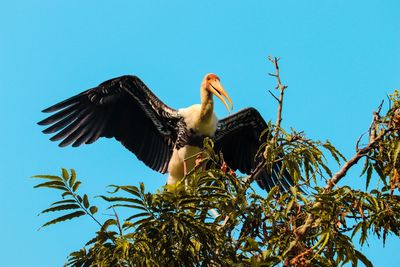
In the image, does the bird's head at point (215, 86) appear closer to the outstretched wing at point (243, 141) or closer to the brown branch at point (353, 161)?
the outstretched wing at point (243, 141)

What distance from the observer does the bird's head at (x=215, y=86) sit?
29.7 ft

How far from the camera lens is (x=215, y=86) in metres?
9.23

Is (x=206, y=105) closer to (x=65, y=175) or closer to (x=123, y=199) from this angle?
(x=65, y=175)

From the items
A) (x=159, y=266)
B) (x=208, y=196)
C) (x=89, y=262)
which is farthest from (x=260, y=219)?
(x=89, y=262)

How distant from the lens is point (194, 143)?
890cm

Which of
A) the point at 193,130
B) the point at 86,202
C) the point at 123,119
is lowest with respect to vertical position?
the point at 86,202

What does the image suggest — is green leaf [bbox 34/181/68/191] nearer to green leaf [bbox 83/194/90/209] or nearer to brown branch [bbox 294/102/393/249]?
green leaf [bbox 83/194/90/209]

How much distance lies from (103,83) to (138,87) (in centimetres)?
41

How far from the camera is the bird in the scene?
29.6ft

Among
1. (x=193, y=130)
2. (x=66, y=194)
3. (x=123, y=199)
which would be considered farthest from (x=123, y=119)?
(x=123, y=199)

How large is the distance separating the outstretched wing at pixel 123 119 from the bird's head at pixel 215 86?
49 centimetres

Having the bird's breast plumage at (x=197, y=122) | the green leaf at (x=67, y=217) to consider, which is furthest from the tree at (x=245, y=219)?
the bird's breast plumage at (x=197, y=122)

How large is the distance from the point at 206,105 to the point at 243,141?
99cm

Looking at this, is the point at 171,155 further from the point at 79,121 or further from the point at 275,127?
the point at 275,127
